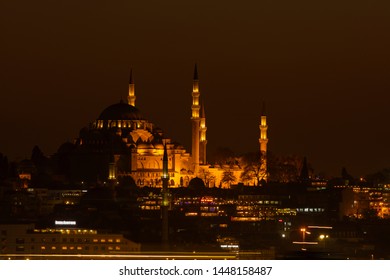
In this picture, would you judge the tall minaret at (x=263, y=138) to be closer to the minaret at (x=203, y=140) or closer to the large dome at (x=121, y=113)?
the minaret at (x=203, y=140)

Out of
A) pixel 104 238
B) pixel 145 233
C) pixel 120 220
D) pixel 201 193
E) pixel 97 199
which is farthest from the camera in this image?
pixel 201 193

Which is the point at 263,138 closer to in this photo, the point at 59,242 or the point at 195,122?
the point at 195,122

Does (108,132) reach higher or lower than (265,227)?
higher

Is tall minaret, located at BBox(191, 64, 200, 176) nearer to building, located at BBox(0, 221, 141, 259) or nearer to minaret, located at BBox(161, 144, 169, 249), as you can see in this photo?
minaret, located at BBox(161, 144, 169, 249)

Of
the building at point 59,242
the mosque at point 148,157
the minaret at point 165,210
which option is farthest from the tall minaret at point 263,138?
the building at point 59,242

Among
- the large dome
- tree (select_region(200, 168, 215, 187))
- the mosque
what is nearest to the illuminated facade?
the mosque

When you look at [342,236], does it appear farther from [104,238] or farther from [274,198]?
[274,198]

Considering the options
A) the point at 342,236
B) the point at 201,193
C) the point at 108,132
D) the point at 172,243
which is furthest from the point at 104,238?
the point at 108,132
